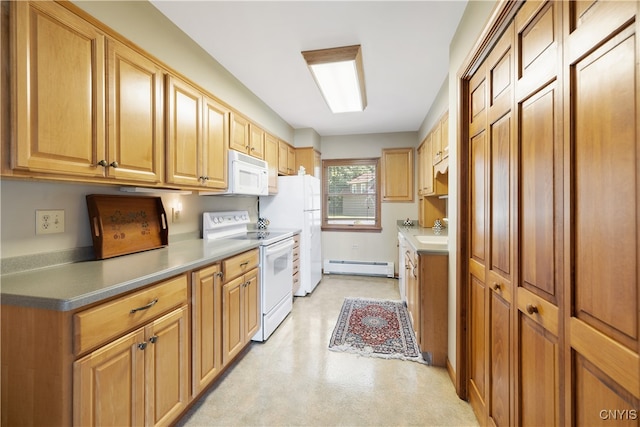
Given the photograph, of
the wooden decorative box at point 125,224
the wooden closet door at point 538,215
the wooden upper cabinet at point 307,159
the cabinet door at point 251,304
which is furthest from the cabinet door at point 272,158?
the wooden closet door at point 538,215

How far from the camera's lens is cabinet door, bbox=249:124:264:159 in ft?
9.81

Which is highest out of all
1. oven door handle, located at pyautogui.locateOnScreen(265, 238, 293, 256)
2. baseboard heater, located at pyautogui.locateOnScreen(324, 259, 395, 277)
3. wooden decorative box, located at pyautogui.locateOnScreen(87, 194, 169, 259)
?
wooden decorative box, located at pyautogui.locateOnScreen(87, 194, 169, 259)

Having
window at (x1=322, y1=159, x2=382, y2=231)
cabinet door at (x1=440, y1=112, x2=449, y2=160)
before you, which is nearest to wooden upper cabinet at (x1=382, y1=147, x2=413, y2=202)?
window at (x1=322, y1=159, x2=382, y2=231)

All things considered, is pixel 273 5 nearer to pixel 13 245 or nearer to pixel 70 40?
pixel 70 40

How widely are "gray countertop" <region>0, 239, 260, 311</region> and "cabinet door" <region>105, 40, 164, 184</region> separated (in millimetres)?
490

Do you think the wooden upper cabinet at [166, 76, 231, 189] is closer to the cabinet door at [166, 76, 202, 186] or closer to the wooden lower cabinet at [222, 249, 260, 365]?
the cabinet door at [166, 76, 202, 186]

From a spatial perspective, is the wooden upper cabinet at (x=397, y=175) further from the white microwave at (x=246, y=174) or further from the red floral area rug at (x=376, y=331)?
the white microwave at (x=246, y=174)

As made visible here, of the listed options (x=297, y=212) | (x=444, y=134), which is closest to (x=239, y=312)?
(x=297, y=212)

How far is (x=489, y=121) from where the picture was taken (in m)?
1.40

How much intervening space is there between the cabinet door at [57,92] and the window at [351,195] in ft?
12.5

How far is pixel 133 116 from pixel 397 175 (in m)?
3.91

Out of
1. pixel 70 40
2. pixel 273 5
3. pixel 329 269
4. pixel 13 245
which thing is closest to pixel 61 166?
pixel 13 245

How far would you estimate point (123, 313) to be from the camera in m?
1.17

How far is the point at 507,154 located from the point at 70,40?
2.04 metres
